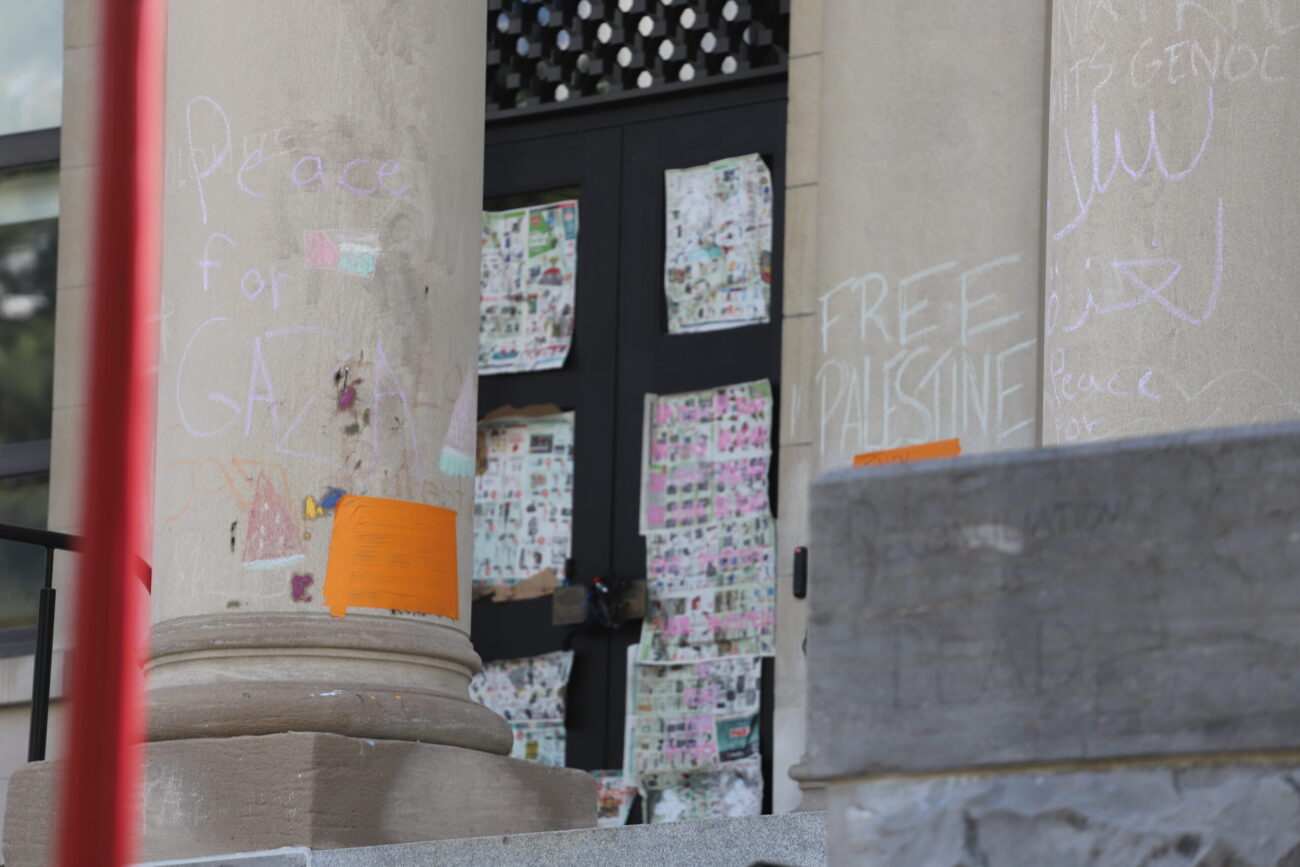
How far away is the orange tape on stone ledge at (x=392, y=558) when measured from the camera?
5641mm

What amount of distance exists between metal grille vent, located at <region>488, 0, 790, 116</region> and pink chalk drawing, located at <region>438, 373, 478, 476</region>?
363cm

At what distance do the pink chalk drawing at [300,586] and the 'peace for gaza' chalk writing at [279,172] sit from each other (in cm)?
102

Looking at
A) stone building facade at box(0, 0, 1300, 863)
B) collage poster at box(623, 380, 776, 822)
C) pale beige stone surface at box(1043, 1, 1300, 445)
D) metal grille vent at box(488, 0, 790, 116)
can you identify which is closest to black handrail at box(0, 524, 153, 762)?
stone building facade at box(0, 0, 1300, 863)

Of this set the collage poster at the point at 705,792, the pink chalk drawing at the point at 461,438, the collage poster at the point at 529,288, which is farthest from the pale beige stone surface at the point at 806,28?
the pink chalk drawing at the point at 461,438

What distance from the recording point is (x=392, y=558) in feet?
18.7

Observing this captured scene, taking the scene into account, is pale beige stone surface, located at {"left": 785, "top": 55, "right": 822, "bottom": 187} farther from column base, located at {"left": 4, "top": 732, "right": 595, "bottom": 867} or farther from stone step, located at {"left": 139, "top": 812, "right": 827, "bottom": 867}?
→ stone step, located at {"left": 139, "top": 812, "right": 827, "bottom": 867}

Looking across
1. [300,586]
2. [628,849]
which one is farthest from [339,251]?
[628,849]

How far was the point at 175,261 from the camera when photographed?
19.5ft

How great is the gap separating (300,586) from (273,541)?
0.14m

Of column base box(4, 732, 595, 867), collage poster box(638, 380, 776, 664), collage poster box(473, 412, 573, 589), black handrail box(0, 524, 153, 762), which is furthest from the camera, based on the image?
collage poster box(473, 412, 573, 589)

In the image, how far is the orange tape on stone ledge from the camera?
5.64 meters

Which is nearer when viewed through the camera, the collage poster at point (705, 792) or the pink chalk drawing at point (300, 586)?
the pink chalk drawing at point (300, 586)

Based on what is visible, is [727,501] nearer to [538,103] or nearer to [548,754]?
[548,754]

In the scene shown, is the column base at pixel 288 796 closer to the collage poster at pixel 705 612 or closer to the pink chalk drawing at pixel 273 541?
the pink chalk drawing at pixel 273 541
